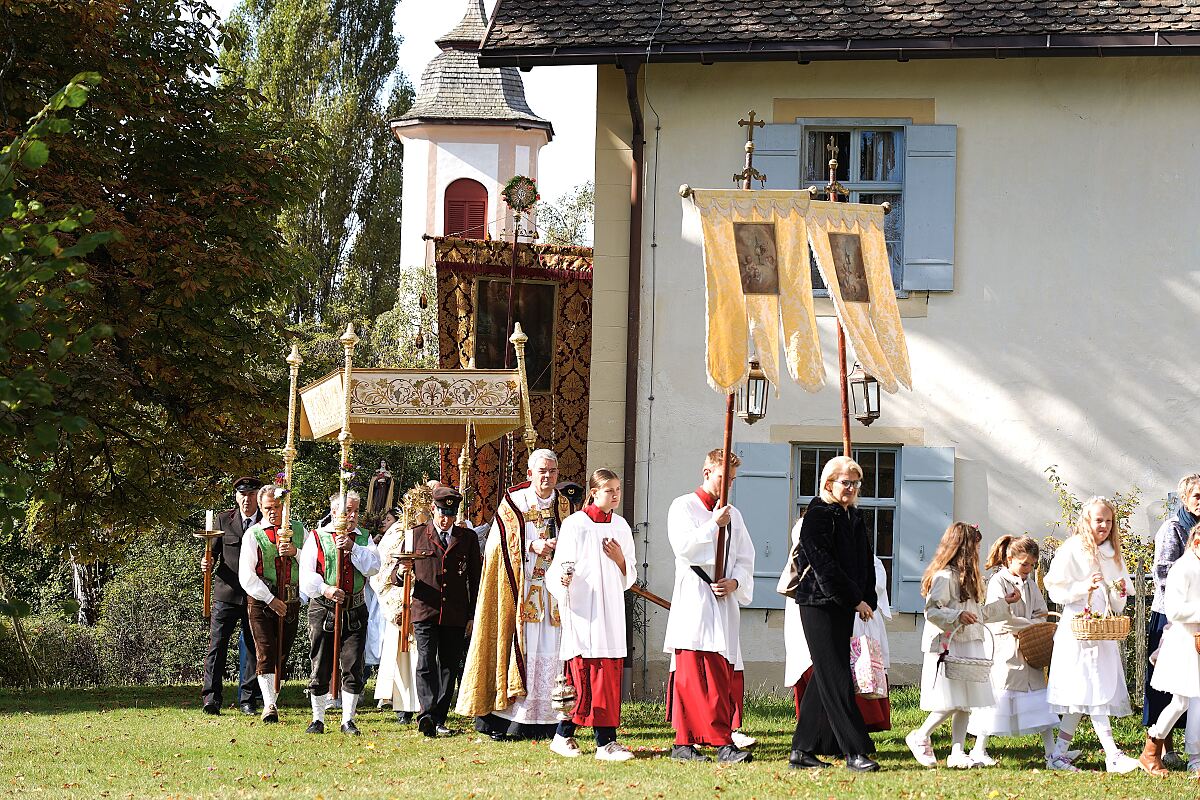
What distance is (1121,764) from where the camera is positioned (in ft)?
31.9

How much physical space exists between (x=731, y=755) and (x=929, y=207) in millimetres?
6807

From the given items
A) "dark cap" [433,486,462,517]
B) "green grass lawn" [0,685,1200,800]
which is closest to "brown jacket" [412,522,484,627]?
"dark cap" [433,486,462,517]

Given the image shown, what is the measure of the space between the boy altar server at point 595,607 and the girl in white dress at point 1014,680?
224 centimetres

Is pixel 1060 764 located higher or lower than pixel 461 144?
lower

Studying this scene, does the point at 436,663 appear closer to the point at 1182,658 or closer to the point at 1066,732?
the point at 1066,732

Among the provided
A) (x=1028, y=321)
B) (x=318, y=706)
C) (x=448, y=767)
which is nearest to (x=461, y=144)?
(x=1028, y=321)

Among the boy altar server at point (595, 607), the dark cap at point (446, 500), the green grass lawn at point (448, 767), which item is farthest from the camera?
the dark cap at point (446, 500)

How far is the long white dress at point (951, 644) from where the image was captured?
970 cm

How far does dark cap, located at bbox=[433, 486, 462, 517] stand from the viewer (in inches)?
474

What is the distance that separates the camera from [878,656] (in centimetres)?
1000

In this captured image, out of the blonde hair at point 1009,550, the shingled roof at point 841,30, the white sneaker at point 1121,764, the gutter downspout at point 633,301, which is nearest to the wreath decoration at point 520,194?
the gutter downspout at point 633,301

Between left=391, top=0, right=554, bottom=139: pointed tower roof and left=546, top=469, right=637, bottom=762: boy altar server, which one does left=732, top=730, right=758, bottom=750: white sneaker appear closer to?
left=546, top=469, right=637, bottom=762: boy altar server

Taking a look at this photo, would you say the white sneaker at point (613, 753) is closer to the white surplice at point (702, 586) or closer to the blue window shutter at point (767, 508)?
the white surplice at point (702, 586)

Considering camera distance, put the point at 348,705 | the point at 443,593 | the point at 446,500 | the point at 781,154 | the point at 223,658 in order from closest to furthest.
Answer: the point at 348,705
the point at 446,500
the point at 443,593
the point at 223,658
the point at 781,154
